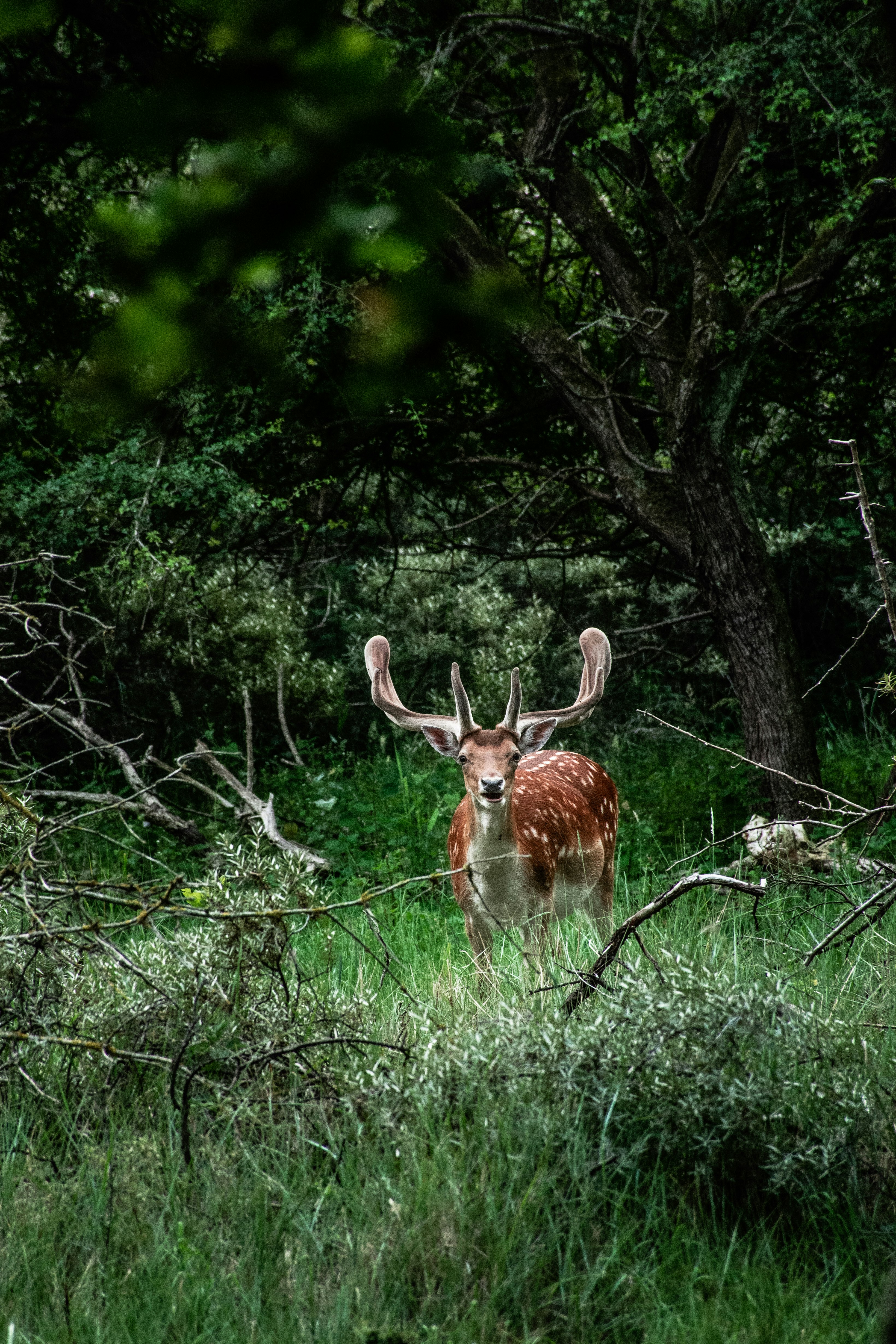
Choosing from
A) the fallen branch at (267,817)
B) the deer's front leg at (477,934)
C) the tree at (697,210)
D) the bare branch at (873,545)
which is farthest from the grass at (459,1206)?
the tree at (697,210)

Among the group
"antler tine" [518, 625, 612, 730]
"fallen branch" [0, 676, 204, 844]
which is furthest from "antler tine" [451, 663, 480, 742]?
"fallen branch" [0, 676, 204, 844]

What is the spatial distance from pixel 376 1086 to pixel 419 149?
88.4 inches

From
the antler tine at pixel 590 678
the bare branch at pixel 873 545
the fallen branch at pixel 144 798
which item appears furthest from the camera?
the fallen branch at pixel 144 798

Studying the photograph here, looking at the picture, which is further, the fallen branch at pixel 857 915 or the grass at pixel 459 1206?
the fallen branch at pixel 857 915

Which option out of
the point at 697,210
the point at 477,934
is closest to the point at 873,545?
the point at 477,934

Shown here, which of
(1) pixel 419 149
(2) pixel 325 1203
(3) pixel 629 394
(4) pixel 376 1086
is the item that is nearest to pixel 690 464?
(3) pixel 629 394

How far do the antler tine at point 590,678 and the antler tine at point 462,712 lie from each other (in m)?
0.31

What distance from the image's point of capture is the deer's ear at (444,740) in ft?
15.9

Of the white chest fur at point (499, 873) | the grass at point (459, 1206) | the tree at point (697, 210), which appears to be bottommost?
the grass at point (459, 1206)

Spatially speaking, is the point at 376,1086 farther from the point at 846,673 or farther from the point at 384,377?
the point at 846,673

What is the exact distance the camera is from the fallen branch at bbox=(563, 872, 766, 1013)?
293 centimetres

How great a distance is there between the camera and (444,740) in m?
4.88

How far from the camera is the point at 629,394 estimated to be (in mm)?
7059

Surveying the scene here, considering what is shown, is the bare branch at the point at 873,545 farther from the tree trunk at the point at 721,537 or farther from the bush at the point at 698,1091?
the tree trunk at the point at 721,537
